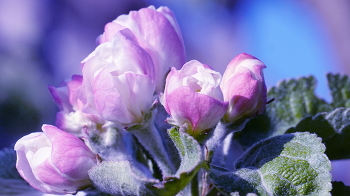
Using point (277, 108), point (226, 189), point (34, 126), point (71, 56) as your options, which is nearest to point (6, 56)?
point (71, 56)

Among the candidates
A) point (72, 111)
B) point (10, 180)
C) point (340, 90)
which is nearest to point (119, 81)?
point (72, 111)

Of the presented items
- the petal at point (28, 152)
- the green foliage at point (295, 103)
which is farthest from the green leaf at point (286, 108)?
the petal at point (28, 152)

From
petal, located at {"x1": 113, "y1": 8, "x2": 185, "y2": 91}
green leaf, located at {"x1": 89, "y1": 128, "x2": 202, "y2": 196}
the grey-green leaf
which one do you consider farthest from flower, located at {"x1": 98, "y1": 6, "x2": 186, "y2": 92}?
the grey-green leaf

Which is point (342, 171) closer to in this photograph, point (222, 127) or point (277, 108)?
point (277, 108)

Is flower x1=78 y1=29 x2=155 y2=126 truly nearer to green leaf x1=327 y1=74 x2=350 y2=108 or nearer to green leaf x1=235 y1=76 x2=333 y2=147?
green leaf x1=235 y1=76 x2=333 y2=147

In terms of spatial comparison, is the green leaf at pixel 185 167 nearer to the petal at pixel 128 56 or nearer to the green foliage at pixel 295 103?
the petal at pixel 128 56

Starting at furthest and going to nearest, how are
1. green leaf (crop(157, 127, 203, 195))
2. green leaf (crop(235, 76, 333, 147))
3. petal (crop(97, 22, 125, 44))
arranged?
green leaf (crop(235, 76, 333, 147)) → petal (crop(97, 22, 125, 44)) → green leaf (crop(157, 127, 203, 195))
